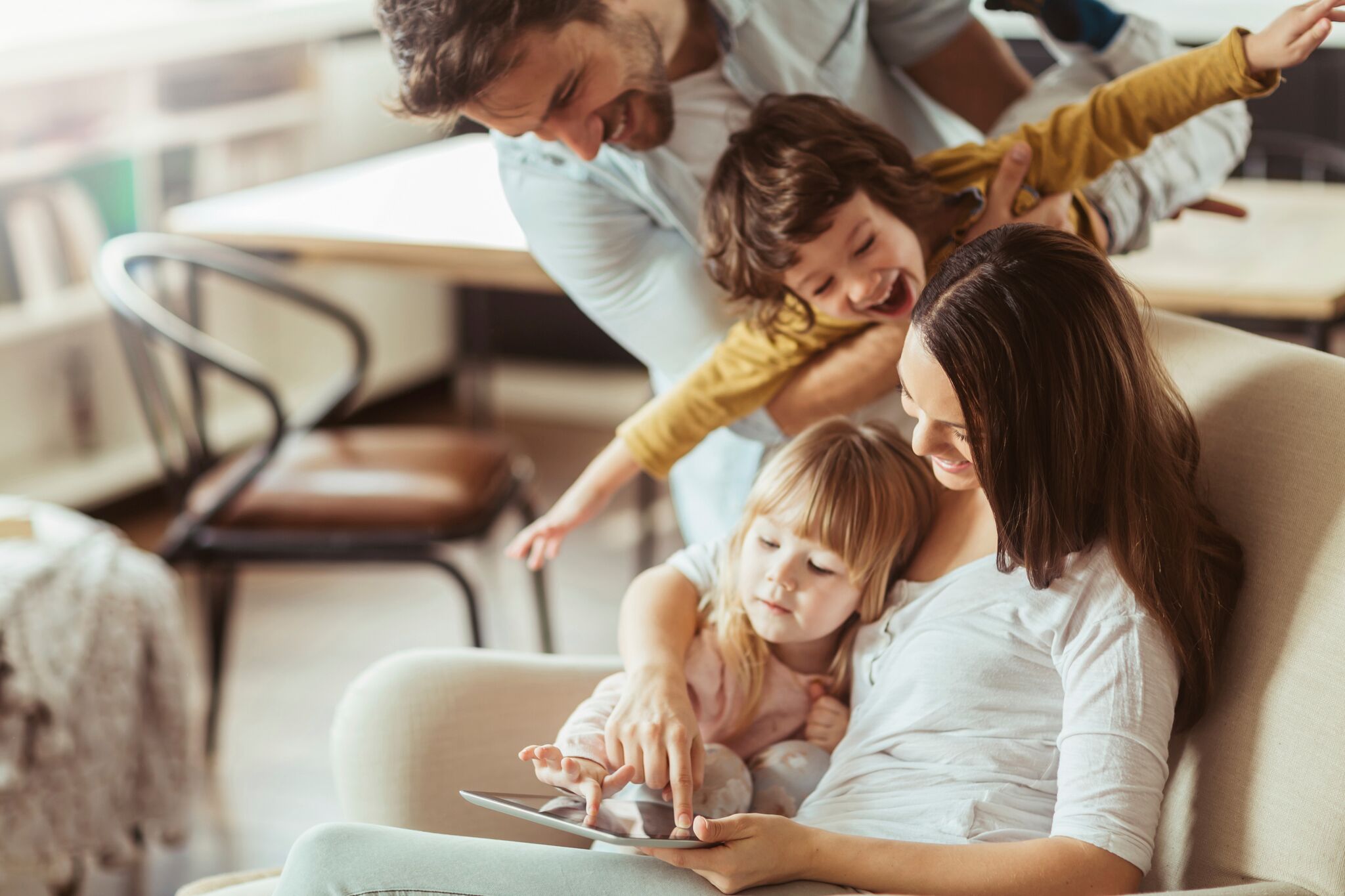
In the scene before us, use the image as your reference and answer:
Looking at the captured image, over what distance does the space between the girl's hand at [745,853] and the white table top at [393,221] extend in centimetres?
148

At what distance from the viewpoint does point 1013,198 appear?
1273mm

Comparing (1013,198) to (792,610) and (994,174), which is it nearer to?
(994,174)

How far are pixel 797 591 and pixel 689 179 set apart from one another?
44 cm

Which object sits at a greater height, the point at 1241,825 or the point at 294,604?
the point at 1241,825

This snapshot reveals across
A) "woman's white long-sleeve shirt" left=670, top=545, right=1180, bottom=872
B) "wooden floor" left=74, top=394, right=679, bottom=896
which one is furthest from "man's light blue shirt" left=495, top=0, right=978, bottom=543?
"wooden floor" left=74, top=394, right=679, bottom=896

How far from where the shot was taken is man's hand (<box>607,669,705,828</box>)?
1.13 metres

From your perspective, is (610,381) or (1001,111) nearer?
(1001,111)

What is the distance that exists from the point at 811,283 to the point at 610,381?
3090 millimetres

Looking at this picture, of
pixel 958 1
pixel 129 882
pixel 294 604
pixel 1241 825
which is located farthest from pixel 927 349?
pixel 294 604

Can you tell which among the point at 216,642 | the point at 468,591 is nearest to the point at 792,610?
the point at 468,591

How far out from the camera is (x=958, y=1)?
149cm

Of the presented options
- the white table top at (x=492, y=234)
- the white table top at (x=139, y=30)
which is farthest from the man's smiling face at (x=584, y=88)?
the white table top at (x=139, y=30)

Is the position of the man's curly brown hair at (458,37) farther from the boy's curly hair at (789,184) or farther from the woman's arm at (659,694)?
the woman's arm at (659,694)

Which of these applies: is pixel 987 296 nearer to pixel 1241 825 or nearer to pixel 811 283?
pixel 811 283
